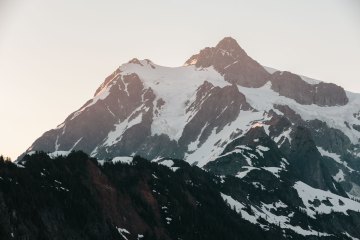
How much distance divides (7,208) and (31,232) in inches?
334

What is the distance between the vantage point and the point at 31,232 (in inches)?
7859

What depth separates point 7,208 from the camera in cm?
19912

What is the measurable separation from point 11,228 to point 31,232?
8283 millimetres

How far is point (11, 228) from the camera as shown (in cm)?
19238

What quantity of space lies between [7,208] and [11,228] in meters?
8.25
